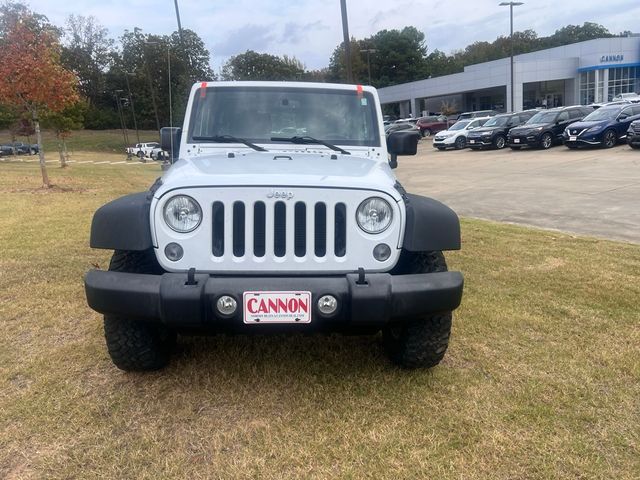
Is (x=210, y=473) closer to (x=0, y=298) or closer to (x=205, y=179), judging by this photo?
(x=205, y=179)

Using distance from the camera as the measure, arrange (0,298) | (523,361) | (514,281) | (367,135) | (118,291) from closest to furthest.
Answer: (118,291) → (523,361) → (367,135) → (0,298) → (514,281)

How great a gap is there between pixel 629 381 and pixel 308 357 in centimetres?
193

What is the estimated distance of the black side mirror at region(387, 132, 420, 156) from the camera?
14.4 ft

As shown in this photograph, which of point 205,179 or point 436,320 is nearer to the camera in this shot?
point 205,179

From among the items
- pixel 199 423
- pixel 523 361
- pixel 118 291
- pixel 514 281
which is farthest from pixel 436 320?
pixel 514 281

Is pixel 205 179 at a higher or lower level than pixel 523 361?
higher

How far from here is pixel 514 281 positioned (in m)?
5.25

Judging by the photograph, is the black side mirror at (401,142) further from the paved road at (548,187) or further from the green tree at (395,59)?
the green tree at (395,59)

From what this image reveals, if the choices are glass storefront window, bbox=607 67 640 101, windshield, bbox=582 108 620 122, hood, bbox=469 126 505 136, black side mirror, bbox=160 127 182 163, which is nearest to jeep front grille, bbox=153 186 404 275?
black side mirror, bbox=160 127 182 163

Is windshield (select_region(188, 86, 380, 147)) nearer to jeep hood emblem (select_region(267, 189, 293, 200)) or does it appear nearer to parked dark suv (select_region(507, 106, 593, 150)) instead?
jeep hood emblem (select_region(267, 189, 293, 200))

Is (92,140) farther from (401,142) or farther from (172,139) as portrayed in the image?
(401,142)

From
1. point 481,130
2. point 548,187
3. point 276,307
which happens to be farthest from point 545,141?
point 276,307

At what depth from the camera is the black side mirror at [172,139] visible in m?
4.29

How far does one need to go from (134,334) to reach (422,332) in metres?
1.65
